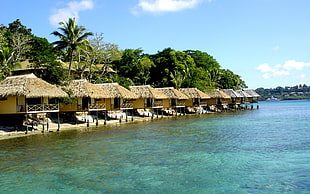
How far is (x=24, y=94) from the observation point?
18984mm

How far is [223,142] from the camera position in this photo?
49.0ft

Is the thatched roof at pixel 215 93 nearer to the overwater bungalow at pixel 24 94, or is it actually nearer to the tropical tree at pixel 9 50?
the tropical tree at pixel 9 50

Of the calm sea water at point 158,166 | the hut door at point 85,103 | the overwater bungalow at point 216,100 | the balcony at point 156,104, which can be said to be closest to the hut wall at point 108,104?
the hut door at point 85,103

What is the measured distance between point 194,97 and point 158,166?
31191mm

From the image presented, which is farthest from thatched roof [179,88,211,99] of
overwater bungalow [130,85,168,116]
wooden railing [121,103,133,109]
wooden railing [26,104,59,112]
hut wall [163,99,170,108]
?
wooden railing [26,104,59,112]

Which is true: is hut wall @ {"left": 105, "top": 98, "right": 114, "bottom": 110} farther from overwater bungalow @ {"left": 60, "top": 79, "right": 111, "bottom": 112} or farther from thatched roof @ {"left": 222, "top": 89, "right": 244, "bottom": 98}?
thatched roof @ {"left": 222, "top": 89, "right": 244, "bottom": 98}

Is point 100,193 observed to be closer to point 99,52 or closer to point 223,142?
point 223,142

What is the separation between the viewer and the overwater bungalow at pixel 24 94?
19.5 meters

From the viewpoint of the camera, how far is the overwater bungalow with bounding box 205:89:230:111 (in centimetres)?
4579

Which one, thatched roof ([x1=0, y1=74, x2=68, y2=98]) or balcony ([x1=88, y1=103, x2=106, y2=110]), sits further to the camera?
balcony ([x1=88, y1=103, x2=106, y2=110])

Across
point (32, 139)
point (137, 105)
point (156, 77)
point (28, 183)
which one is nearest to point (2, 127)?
point (32, 139)

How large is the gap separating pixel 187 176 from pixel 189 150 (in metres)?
3.90

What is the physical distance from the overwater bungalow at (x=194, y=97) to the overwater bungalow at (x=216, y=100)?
9.94 feet

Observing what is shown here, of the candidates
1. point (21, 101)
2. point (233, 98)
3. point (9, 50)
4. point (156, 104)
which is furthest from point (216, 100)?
point (21, 101)
